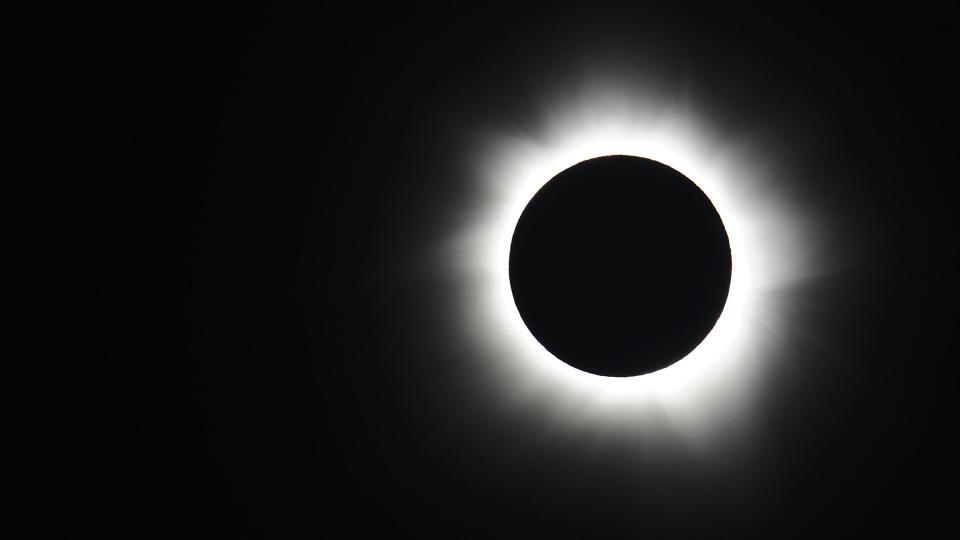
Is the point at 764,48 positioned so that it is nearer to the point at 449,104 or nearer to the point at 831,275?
the point at 831,275

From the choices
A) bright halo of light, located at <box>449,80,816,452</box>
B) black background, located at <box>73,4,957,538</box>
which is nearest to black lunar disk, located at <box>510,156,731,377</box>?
bright halo of light, located at <box>449,80,816,452</box>

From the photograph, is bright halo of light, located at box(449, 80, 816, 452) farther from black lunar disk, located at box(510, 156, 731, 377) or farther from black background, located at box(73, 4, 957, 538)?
black lunar disk, located at box(510, 156, 731, 377)

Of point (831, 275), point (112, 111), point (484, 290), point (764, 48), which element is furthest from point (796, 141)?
point (112, 111)

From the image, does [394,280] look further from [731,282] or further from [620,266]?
[731,282]

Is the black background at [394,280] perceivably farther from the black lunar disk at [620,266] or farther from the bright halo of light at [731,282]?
the black lunar disk at [620,266]

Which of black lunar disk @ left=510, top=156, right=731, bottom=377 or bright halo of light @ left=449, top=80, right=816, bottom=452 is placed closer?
black lunar disk @ left=510, top=156, right=731, bottom=377
